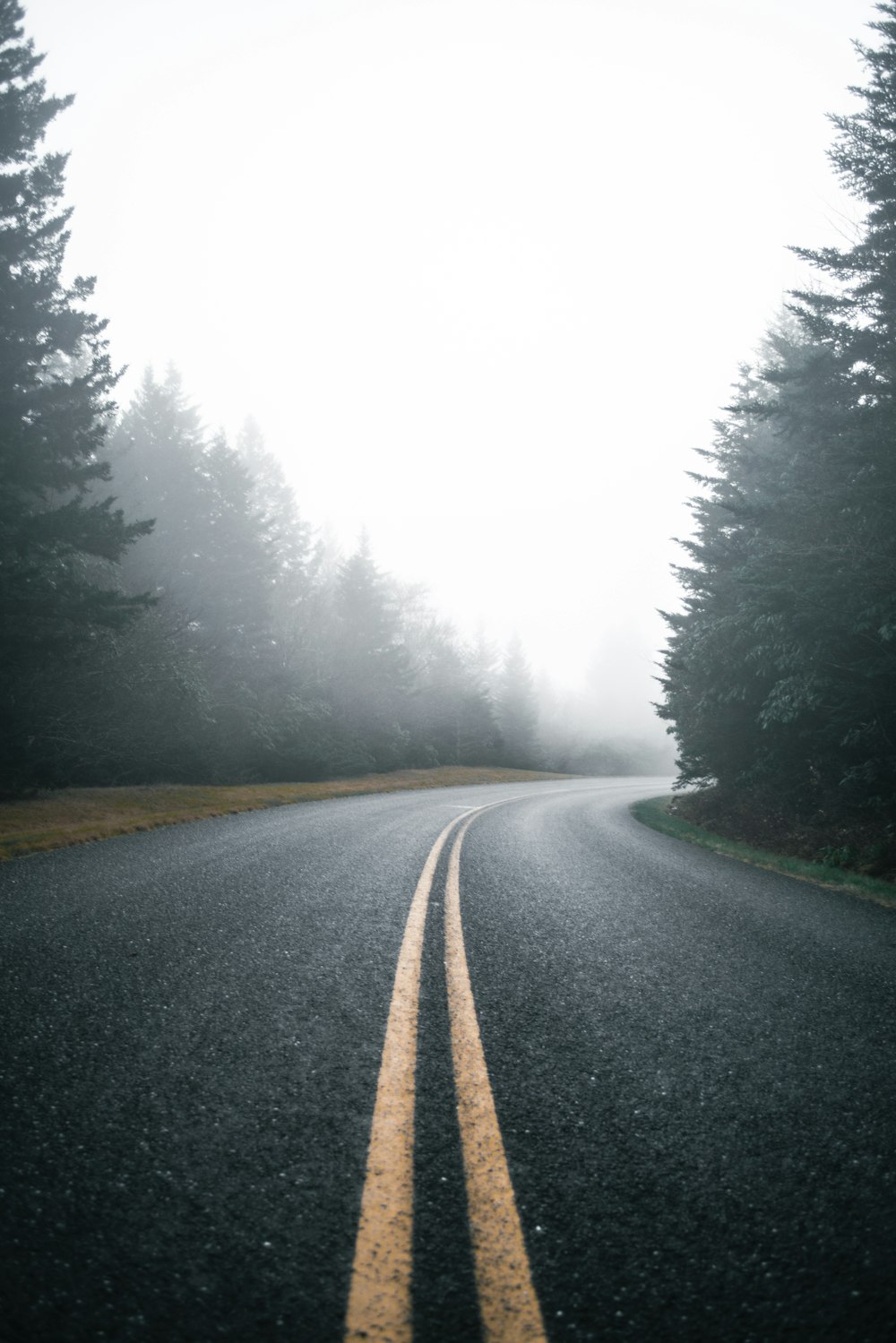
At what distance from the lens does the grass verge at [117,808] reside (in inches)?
351

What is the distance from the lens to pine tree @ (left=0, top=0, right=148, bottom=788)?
1161 centimetres

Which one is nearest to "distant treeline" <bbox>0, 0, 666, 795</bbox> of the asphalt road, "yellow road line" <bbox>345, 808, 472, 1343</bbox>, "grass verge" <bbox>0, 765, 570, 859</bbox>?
"grass verge" <bbox>0, 765, 570, 859</bbox>

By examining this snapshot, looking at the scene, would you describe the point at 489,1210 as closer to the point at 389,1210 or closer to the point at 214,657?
the point at 389,1210

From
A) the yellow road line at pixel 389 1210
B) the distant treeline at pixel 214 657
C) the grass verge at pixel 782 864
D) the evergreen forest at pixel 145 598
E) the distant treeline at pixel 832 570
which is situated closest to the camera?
the yellow road line at pixel 389 1210

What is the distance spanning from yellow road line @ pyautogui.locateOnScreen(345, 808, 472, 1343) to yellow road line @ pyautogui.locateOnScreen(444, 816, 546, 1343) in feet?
0.65

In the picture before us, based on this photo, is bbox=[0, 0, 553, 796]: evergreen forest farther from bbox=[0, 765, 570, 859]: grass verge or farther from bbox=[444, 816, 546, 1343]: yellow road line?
bbox=[444, 816, 546, 1343]: yellow road line

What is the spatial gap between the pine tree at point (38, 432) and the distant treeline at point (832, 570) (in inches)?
502

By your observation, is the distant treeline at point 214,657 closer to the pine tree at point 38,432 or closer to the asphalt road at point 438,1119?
the pine tree at point 38,432

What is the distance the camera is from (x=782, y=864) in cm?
986

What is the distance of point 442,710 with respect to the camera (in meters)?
40.2

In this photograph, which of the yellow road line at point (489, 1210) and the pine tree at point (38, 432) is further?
the pine tree at point (38, 432)

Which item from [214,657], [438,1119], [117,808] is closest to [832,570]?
[438,1119]

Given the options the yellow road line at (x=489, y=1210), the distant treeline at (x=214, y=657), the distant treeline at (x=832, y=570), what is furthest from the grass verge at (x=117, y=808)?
the distant treeline at (x=832, y=570)

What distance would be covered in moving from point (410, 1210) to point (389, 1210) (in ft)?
0.22
